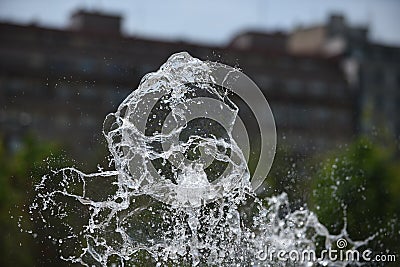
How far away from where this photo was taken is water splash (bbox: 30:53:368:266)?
3027 millimetres

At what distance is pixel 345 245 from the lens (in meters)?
3.64

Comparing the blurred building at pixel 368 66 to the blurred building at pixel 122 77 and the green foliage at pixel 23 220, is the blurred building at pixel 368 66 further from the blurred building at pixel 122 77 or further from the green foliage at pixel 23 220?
the green foliage at pixel 23 220

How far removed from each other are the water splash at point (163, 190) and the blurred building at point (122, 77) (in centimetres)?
19

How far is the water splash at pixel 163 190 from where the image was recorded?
3.03 m

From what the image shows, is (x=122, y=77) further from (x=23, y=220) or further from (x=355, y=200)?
(x=355, y=200)

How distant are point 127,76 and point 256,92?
80 cm

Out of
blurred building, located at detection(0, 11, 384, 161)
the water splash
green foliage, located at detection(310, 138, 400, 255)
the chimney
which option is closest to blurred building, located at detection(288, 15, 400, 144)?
blurred building, located at detection(0, 11, 384, 161)

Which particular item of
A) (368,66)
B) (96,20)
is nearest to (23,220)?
(96,20)

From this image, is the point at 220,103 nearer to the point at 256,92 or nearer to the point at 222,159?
the point at 222,159

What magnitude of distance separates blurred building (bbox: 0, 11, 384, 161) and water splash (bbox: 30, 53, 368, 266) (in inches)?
7.5

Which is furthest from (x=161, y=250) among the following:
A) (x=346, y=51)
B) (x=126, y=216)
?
(x=346, y=51)

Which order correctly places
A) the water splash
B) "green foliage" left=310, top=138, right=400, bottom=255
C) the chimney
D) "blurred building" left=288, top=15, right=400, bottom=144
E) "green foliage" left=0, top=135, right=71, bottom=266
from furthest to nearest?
"blurred building" left=288, top=15, right=400, bottom=144, the chimney, "green foliage" left=310, top=138, right=400, bottom=255, "green foliage" left=0, top=135, right=71, bottom=266, the water splash

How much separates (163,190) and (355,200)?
1334mm

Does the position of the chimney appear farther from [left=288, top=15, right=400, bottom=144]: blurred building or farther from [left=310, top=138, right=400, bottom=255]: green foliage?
[left=310, top=138, right=400, bottom=255]: green foliage
